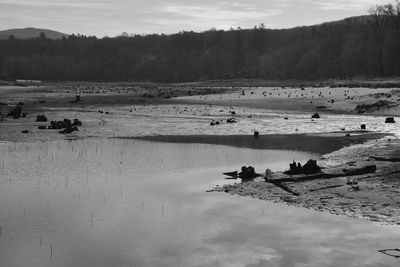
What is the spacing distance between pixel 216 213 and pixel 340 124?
26159 mm

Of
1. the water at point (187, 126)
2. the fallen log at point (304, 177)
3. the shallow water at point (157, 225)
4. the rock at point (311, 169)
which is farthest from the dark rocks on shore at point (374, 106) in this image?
the fallen log at point (304, 177)

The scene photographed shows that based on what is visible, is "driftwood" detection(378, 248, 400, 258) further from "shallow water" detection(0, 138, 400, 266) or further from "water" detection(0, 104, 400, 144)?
"water" detection(0, 104, 400, 144)

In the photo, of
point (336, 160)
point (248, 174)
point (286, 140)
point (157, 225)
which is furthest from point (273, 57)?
point (157, 225)

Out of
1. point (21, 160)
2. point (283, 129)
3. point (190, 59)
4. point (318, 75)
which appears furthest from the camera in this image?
point (190, 59)

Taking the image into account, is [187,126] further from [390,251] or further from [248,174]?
[390,251]

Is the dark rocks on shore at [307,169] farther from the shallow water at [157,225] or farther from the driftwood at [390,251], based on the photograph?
the driftwood at [390,251]

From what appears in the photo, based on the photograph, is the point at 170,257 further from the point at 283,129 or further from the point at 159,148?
the point at 283,129

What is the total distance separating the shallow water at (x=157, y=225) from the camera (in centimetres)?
1060

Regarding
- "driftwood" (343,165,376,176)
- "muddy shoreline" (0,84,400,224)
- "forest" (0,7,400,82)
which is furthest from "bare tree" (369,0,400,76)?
"driftwood" (343,165,376,176)

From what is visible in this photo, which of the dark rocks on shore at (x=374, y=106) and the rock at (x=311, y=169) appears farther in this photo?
the dark rocks on shore at (x=374, y=106)

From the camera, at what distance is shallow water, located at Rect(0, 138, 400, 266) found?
10.6m

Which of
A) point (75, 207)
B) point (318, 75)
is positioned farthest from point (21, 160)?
point (318, 75)

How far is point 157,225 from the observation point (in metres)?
12.8

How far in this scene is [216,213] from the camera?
13.8 meters
